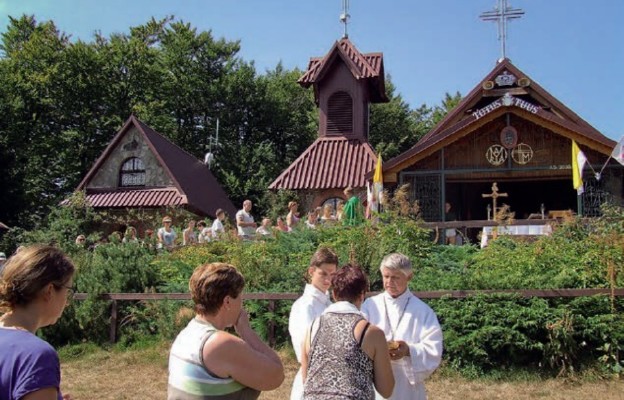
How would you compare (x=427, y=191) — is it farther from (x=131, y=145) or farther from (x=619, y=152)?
(x=131, y=145)

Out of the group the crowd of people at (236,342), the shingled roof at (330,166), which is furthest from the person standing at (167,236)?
the crowd of people at (236,342)

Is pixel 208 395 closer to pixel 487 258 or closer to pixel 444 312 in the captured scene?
pixel 444 312

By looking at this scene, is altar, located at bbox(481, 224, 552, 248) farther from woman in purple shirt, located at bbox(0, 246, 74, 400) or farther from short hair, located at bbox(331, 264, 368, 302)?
woman in purple shirt, located at bbox(0, 246, 74, 400)

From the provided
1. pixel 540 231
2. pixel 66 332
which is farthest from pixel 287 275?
pixel 540 231

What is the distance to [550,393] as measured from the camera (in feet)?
24.1

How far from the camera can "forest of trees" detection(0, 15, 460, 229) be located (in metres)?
35.2

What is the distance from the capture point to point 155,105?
126 ft

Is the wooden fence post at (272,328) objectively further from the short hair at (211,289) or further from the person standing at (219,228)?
the short hair at (211,289)

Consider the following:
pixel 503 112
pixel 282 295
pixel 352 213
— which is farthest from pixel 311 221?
pixel 503 112

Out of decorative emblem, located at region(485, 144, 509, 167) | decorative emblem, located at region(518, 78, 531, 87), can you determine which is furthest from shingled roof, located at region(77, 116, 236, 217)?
decorative emblem, located at region(518, 78, 531, 87)

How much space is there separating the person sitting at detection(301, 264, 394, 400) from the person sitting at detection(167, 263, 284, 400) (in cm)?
54

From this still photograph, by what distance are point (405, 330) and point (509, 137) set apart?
47.7 feet

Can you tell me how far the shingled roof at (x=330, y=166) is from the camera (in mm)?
22500

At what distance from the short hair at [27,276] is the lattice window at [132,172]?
24776 millimetres
